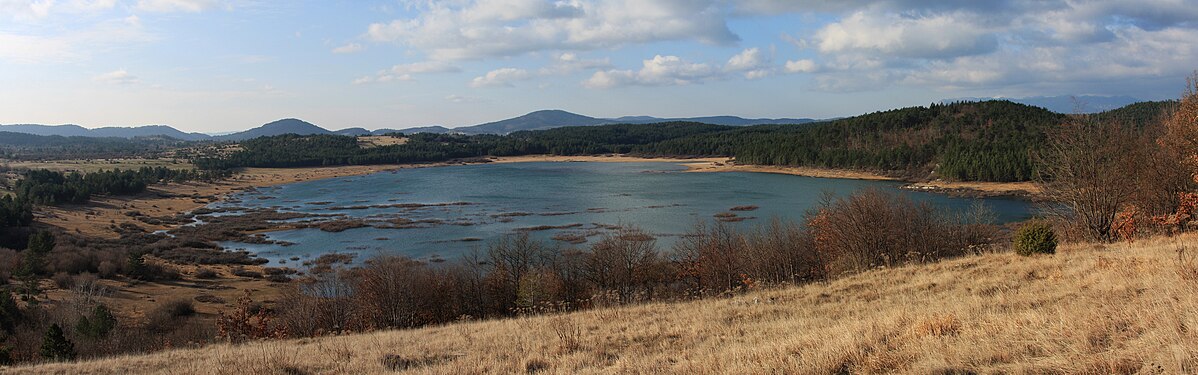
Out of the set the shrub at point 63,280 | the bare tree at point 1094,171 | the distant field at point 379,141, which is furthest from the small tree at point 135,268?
the distant field at point 379,141

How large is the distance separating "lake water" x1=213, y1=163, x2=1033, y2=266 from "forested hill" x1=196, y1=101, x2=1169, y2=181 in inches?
385

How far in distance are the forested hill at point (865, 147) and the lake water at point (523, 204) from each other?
32.1ft

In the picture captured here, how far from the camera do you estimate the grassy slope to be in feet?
17.3

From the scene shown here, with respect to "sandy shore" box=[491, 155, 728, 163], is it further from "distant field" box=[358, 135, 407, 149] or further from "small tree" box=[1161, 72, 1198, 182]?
"small tree" box=[1161, 72, 1198, 182]

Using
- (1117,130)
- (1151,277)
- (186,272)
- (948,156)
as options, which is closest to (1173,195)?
(1117,130)

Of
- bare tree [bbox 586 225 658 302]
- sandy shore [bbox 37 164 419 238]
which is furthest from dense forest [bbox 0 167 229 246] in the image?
Answer: bare tree [bbox 586 225 658 302]

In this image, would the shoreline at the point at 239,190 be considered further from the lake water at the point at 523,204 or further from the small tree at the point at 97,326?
the small tree at the point at 97,326

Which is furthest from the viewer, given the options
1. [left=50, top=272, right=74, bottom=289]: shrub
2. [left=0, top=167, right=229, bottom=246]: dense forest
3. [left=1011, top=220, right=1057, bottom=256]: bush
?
[left=0, top=167, right=229, bottom=246]: dense forest

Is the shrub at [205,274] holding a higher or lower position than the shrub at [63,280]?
lower

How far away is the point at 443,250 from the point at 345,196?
39.7 meters

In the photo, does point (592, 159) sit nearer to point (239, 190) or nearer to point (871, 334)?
point (239, 190)

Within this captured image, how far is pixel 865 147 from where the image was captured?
97.3 metres

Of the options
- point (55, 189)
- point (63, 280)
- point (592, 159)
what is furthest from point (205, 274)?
point (592, 159)

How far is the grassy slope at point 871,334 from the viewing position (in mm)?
5266
